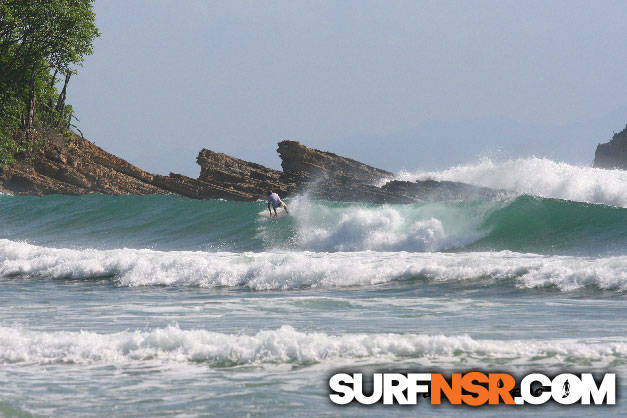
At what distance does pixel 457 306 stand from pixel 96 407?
6665 millimetres

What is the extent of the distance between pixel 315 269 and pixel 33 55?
35.4 metres

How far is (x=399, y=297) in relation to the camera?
1320cm

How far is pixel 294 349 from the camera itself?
26.0 ft

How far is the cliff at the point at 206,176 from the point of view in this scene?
5062 cm

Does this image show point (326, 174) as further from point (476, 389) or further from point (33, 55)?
point (476, 389)

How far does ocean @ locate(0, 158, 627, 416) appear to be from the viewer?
695 cm

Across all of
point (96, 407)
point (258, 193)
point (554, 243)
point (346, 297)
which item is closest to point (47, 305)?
point (346, 297)

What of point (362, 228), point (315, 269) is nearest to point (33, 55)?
point (362, 228)

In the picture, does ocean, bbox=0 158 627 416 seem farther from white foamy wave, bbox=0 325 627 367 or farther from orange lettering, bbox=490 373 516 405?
orange lettering, bbox=490 373 516 405

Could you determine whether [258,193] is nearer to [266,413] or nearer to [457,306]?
[457,306]

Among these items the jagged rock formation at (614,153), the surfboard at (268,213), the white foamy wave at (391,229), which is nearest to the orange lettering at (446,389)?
the white foamy wave at (391,229)

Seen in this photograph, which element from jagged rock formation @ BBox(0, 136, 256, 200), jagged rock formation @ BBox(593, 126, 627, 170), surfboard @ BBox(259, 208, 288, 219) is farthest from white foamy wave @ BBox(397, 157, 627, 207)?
jagged rock formation @ BBox(593, 126, 627, 170)

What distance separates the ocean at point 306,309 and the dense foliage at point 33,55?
18.4 meters

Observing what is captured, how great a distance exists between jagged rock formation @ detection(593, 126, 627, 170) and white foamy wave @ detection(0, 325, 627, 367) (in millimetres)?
89306
